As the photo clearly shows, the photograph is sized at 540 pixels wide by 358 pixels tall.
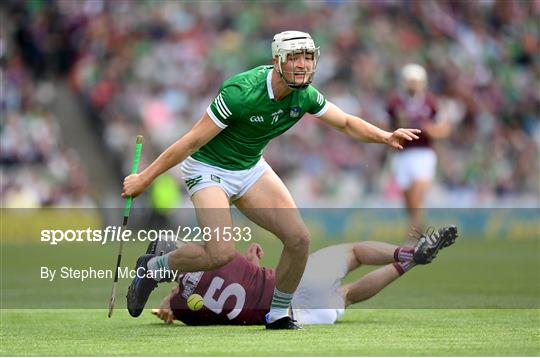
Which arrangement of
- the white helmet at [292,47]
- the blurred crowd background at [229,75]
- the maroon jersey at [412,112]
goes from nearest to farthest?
the white helmet at [292,47], the maroon jersey at [412,112], the blurred crowd background at [229,75]

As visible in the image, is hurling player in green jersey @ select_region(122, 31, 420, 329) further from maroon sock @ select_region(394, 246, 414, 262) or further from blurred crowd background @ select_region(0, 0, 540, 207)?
blurred crowd background @ select_region(0, 0, 540, 207)

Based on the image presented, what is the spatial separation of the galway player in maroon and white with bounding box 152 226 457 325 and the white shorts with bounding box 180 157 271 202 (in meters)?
0.50

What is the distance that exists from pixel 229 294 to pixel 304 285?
2.17 ft

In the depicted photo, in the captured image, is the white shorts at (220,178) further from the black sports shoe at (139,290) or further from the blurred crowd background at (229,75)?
the blurred crowd background at (229,75)

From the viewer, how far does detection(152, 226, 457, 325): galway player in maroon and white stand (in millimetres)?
9195

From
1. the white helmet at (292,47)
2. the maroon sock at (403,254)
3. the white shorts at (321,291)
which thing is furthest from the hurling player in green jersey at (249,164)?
the maroon sock at (403,254)

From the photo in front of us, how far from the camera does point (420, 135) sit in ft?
54.6

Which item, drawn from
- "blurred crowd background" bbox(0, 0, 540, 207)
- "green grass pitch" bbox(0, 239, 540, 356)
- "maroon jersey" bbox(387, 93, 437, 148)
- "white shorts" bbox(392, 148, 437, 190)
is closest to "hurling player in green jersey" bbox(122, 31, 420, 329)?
"green grass pitch" bbox(0, 239, 540, 356)

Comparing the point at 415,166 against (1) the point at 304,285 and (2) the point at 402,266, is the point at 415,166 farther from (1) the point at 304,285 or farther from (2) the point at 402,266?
(1) the point at 304,285

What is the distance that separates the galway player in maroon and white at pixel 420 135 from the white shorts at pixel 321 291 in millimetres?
7216

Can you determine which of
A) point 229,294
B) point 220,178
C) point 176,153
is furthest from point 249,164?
point 229,294

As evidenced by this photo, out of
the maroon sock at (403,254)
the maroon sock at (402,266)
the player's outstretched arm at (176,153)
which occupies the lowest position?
the maroon sock at (402,266)

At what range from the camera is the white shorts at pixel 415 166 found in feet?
55.5

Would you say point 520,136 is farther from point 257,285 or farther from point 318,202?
point 257,285
